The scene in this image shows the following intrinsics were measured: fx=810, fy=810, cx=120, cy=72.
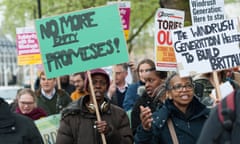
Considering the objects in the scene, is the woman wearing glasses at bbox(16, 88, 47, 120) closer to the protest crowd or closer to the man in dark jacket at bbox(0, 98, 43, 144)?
the protest crowd

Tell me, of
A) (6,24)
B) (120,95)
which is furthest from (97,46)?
(6,24)

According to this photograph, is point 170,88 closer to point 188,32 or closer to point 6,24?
point 188,32

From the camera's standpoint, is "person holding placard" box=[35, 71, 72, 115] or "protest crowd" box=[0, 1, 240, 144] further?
"person holding placard" box=[35, 71, 72, 115]

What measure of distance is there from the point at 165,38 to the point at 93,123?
2346 millimetres

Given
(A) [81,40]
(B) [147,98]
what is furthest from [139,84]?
(A) [81,40]

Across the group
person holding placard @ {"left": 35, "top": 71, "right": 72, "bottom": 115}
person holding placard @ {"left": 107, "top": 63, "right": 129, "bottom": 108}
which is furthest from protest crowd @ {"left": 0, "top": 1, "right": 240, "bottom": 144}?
person holding placard @ {"left": 35, "top": 71, "right": 72, "bottom": 115}

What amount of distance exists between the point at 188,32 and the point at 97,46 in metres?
1.12

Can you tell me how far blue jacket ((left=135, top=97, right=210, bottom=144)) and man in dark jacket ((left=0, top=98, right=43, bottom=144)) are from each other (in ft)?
3.12

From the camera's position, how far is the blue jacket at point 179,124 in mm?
6680

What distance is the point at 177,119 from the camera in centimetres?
674

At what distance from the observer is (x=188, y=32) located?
7.24 meters

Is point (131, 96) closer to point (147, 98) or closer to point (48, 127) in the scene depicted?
point (48, 127)

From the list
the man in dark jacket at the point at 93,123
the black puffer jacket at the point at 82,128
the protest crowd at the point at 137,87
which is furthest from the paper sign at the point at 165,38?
the black puffer jacket at the point at 82,128

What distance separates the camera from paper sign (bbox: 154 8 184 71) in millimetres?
9250
